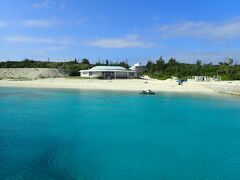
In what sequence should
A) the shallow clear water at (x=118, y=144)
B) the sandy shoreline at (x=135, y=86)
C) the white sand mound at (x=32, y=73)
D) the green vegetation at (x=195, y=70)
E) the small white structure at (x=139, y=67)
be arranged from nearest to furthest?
the shallow clear water at (x=118, y=144) < the sandy shoreline at (x=135, y=86) < the green vegetation at (x=195, y=70) < the white sand mound at (x=32, y=73) < the small white structure at (x=139, y=67)

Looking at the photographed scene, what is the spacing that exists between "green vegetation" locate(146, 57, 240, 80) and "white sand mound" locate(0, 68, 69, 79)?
2464 cm

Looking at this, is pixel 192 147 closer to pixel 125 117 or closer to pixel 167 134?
pixel 167 134

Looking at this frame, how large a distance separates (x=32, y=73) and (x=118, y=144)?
69085 mm

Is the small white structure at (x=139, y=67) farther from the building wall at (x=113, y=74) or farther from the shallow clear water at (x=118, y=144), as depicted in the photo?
the shallow clear water at (x=118, y=144)

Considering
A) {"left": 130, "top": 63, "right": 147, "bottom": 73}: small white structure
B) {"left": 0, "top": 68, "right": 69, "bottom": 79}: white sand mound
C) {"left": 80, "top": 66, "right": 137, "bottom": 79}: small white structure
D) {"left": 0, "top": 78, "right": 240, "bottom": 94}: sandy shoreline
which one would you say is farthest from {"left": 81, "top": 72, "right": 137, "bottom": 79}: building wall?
{"left": 130, "top": 63, "right": 147, "bottom": 73}: small white structure

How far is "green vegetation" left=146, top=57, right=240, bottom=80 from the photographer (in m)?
75.9

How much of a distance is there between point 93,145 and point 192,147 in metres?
5.25

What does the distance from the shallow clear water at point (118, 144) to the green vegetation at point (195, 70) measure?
44673 millimetres

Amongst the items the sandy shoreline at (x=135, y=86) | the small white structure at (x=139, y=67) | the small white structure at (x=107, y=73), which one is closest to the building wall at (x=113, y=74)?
the small white structure at (x=107, y=73)

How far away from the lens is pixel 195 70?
90.2 meters

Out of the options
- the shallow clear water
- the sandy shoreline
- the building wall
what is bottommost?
the shallow clear water

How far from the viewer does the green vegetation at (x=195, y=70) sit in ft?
249

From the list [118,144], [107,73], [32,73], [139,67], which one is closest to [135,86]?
[107,73]

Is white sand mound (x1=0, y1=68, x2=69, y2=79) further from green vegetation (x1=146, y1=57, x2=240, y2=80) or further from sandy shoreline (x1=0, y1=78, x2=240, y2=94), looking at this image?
green vegetation (x1=146, y1=57, x2=240, y2=80)
